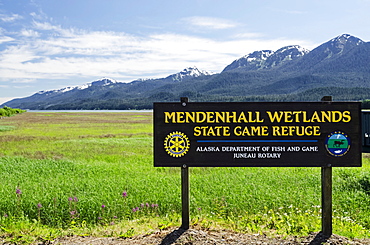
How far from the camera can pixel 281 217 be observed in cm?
823

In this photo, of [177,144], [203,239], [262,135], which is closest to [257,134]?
[262,135]

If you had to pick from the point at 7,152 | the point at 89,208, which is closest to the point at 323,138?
the point at 89,208

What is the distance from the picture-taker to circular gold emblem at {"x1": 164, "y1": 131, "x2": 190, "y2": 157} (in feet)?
22.0

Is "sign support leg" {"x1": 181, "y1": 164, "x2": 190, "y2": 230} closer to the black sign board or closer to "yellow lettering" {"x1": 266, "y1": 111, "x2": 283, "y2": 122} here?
the black sign board

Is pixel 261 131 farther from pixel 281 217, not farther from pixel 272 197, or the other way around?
pixel 272 197

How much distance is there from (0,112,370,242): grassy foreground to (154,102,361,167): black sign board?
1504 millimetres

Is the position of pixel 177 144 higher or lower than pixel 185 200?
higher

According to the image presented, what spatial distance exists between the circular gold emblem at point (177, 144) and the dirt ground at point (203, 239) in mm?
1539

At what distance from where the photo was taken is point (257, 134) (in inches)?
262

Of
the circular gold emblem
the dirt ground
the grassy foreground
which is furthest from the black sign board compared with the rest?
the grassy foreground

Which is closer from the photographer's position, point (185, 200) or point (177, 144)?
point (177, 144)

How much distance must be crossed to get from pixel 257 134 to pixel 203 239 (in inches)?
87.3

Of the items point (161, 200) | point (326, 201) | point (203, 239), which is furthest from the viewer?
point (161, 200)

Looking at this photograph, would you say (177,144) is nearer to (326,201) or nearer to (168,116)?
(168,116)
